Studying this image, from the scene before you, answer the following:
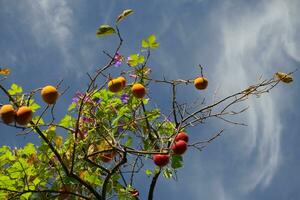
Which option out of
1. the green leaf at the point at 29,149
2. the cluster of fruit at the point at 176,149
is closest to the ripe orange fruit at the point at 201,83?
the cluster of fruit at the point at 176,149

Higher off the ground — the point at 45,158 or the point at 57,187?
the point at 45,158

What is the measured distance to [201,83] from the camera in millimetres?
5375

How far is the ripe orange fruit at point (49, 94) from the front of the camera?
14.3ft

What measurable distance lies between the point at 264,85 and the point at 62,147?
2.44 m

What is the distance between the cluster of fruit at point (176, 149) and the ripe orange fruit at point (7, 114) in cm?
150

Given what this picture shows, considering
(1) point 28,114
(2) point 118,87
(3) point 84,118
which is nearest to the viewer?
(1) point 28,114

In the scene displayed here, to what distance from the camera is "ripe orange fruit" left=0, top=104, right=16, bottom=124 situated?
13.6 feet

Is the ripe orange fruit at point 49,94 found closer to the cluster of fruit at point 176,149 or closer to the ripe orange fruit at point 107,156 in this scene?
the cluster of fruit at point 176,149

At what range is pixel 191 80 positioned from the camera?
5559mm

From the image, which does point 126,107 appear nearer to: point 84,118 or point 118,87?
point 84,118

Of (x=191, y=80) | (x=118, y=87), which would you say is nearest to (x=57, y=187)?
(x=118, y=87)

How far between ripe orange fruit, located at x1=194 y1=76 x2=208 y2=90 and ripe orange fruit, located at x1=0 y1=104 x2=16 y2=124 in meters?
2.10

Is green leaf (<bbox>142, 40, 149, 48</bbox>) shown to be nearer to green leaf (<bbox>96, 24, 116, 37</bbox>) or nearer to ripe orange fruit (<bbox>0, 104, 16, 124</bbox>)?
green leaf (<bbox>96, 24, 116, 37</bbox>)

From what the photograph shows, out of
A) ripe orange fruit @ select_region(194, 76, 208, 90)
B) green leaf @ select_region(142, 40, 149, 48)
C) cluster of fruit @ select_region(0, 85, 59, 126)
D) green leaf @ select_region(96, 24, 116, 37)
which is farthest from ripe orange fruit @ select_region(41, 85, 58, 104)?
ripe orange fruit @ select_region(194, 76, 208, 90)
